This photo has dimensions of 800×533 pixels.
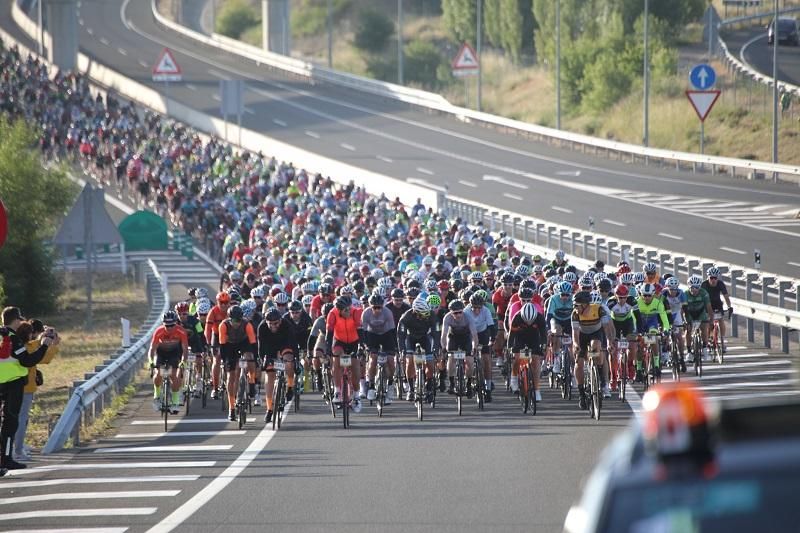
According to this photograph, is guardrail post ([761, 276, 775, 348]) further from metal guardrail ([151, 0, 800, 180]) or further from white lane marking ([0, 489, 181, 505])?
metal guardrail ([151, 0, 800, 180])

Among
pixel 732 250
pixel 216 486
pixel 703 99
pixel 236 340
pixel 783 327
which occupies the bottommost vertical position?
pixel 216 486

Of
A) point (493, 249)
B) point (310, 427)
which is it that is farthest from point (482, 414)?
point (493, 249)

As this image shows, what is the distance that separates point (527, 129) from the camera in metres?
70.3

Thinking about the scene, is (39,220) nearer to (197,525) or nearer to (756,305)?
(756,305)

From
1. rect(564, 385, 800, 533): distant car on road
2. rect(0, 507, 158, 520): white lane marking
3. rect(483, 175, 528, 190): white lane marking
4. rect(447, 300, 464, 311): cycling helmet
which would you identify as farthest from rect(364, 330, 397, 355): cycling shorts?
rect(483, 175, 528, 190): white lane marking

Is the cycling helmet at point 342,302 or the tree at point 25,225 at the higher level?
the tree at point 25,225

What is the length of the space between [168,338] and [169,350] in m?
0.16

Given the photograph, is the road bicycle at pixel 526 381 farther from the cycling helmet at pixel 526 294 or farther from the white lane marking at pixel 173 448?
the white lane marking at pixel 173 448

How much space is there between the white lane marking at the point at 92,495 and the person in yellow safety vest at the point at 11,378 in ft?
5.99

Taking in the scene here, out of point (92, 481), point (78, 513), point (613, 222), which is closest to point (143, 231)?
point (613, 222)

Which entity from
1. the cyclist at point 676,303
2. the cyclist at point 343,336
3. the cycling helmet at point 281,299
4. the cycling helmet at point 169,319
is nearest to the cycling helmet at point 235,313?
the cycling helmet at point 169,319

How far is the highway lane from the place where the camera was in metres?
44.7

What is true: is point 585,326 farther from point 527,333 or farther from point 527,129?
point 527,129

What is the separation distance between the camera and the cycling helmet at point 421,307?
21.9 metres
